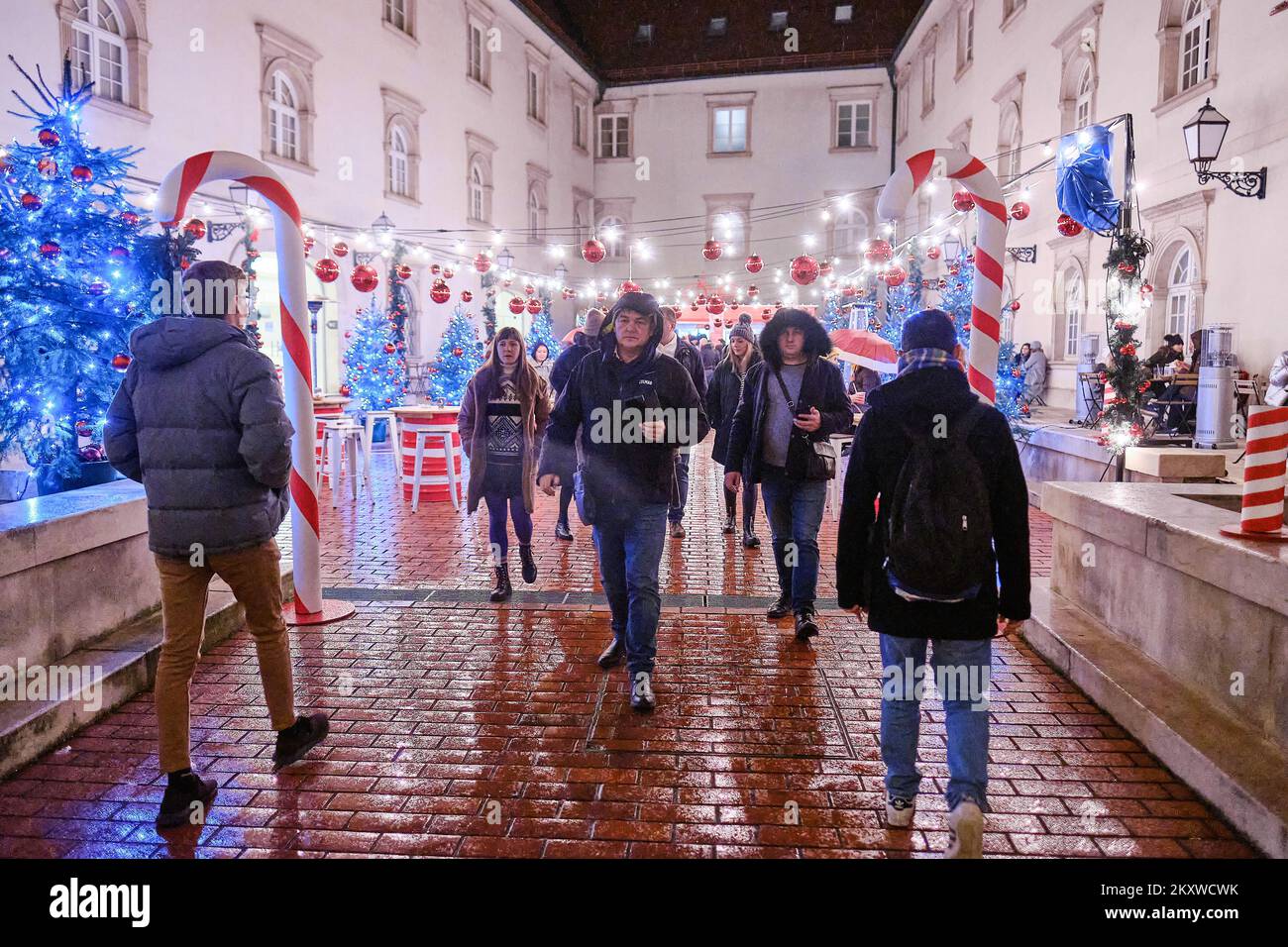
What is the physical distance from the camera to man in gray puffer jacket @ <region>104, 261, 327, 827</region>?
331cm

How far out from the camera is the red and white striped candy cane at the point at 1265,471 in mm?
3941

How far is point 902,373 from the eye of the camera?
3.18 meters

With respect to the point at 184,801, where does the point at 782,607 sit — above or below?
above

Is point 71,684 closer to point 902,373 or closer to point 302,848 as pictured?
point 302,848

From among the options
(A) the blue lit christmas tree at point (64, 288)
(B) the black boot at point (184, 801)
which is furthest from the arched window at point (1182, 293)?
(B) the black boot at point (184, 801)

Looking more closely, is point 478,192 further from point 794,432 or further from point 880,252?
point 794,432

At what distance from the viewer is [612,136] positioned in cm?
3375

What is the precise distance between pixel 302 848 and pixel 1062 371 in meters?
17.5

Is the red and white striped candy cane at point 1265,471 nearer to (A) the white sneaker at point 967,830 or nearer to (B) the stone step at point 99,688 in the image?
(A) the white sneaker at point 967,830

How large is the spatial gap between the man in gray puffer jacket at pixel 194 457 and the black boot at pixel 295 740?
13.8 inches

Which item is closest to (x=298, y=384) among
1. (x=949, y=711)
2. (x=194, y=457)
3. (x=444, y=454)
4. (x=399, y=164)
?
(x=194, y=457)

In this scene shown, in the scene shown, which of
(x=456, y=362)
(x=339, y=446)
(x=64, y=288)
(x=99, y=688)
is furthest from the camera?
(x=456, y=362)

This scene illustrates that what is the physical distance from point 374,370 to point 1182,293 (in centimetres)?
1286

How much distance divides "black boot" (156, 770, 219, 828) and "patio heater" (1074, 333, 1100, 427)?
11969 millimetres
